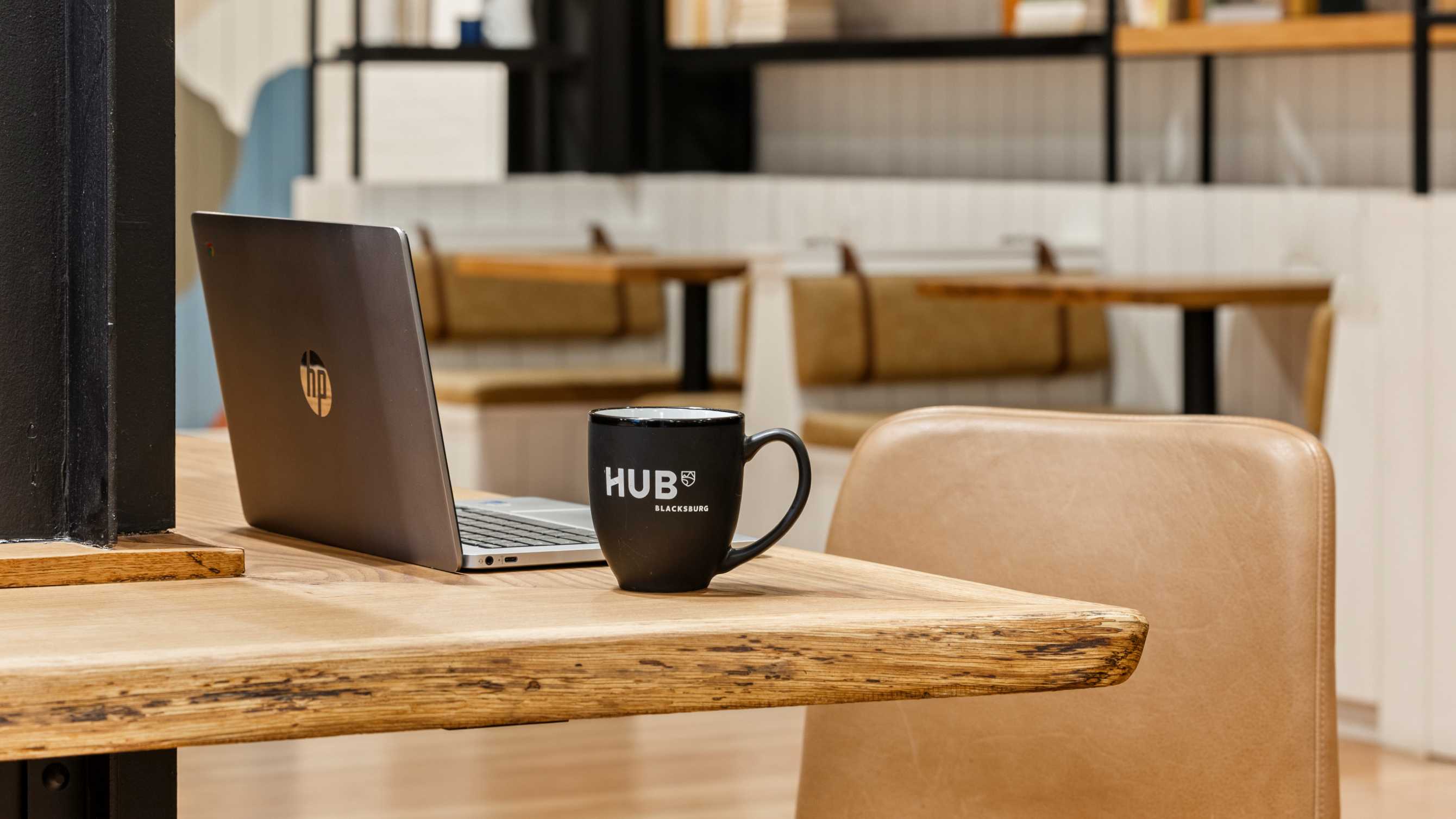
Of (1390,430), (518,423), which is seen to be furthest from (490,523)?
(518,423)

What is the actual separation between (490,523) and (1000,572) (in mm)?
413

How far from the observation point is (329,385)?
1186mm

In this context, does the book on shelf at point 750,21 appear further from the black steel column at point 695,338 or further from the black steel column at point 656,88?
the black steel column at point 695,338

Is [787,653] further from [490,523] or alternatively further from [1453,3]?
[1453,3]

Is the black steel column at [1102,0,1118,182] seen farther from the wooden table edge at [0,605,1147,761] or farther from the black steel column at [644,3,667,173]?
the wooden table edge at [0,605,1147,761]

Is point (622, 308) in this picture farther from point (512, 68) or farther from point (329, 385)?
point (329, 385)

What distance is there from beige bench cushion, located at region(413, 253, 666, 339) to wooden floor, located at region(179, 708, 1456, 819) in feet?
6.99

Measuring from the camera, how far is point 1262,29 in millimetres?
4258

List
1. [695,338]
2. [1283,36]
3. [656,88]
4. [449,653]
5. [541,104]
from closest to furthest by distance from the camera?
[449,653] → [1283,36] → [695,338] → [656,88] → [541,104]

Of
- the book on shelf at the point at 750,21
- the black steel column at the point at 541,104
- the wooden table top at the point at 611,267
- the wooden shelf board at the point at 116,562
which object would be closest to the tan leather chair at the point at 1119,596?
the wooden shelf board at the point at 116,562

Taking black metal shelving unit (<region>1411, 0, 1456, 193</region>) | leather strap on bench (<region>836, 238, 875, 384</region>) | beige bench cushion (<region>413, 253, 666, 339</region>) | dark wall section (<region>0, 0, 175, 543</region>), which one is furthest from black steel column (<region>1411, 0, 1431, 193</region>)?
dark wall section (<region>0, 0, 175, 543</region>)

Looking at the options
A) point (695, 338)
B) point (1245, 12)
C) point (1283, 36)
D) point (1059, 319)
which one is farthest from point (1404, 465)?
point (695, 338)

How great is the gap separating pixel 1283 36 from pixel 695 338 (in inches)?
66.1

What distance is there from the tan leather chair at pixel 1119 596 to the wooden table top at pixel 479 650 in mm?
368
